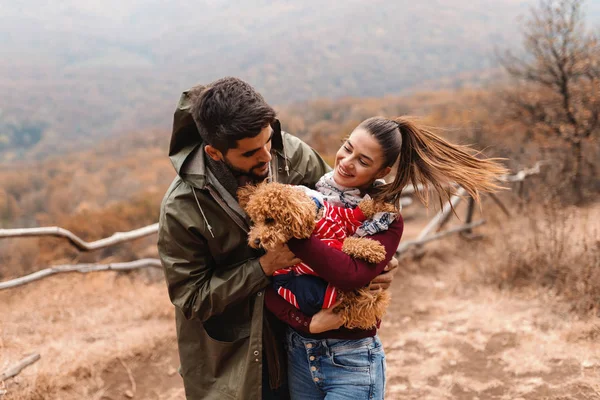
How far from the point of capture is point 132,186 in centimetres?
2006

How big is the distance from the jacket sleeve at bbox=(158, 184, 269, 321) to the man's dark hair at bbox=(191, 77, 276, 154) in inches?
12.5

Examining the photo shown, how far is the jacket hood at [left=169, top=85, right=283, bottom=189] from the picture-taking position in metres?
1.74

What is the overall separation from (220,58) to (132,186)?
88.9m

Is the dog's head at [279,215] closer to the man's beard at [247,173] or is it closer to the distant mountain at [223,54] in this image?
the man's beard at [247,173]

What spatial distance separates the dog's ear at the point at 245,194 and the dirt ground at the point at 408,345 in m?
2.29

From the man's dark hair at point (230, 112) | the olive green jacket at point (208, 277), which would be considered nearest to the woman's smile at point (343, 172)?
the olive green jacket at point (208, 277)

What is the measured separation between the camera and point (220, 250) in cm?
180

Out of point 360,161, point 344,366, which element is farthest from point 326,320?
point 360,161

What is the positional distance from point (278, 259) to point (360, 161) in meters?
0.51

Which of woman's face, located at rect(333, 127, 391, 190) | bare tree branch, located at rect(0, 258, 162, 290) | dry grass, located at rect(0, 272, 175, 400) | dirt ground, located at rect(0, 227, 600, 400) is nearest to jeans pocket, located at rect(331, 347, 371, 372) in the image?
woman's face, located at rect(333, 127, 391, 190)

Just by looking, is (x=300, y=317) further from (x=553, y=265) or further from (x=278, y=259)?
(x=553, y=265)

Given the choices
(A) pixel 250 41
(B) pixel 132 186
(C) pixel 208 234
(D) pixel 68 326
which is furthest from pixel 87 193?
(A) pixel 250 41

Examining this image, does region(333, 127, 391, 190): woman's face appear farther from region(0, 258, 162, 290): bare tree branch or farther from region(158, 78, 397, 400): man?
region(0, 258, 162, 290): bare tree branch

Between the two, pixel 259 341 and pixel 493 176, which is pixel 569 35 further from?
pixel 259 341
